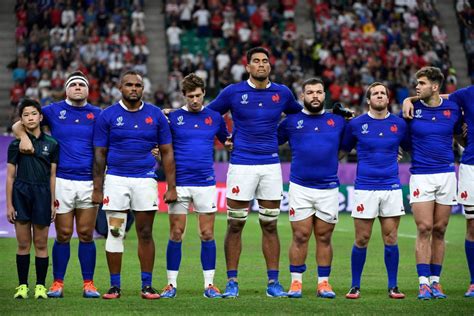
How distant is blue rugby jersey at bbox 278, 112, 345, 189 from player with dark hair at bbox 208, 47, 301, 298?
0.23 metres

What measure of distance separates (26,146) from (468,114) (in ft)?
17.4

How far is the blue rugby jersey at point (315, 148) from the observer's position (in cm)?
1280

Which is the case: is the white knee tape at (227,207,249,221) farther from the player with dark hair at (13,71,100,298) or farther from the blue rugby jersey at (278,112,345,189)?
the player with dark hair at (13,71,100,298)

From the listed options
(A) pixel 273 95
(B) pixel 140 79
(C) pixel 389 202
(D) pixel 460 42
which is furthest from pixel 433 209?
(D) pixel 460 42

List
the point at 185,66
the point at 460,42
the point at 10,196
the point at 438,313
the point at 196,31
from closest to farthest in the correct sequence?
the point at 438,313 → the point at 10,196 → the point at 185,66 → the point at 196,31 → the point at 460,42

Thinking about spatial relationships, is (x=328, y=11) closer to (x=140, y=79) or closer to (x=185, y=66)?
(x=185, y=66)

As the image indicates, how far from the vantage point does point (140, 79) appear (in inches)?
491

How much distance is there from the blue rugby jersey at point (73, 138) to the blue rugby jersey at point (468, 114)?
4428 mm

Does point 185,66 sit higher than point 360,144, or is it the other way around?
point 185,66

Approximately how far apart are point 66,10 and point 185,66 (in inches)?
169

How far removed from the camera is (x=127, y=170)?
12445mm

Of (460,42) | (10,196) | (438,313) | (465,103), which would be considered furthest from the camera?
(460,42)

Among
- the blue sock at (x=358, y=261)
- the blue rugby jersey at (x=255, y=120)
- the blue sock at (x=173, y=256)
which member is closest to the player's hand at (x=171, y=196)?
the blue sock at (x=173, y=256)

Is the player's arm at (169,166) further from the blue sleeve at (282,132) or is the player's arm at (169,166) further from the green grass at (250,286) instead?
the blue sleeve at (282,132)
